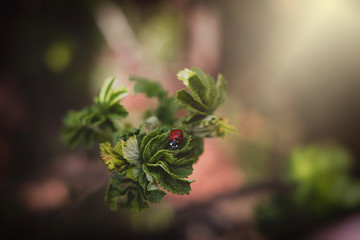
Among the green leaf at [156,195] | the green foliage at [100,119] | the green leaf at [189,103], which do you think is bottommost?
the green leaf at [156,195]

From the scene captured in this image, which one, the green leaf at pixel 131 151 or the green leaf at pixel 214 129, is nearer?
the green leaf at pixel 131 151

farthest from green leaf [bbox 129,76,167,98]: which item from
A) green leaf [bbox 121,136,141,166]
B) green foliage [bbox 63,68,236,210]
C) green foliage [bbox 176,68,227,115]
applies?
green leaf [bbox 121,136,141,166]

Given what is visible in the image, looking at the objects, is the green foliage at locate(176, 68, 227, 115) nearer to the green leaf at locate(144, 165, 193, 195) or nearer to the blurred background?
the green leaf at locate(144, 165, 193, 195)

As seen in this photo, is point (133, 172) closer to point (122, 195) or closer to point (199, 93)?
point (122, 195)

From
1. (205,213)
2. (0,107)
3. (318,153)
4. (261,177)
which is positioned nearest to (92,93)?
(0,107)

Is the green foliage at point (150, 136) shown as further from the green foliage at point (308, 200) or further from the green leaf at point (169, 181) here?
the green foliage at point (308, 200)

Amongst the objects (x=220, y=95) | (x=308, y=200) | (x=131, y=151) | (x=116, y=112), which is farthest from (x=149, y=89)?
(x=308, y=200)

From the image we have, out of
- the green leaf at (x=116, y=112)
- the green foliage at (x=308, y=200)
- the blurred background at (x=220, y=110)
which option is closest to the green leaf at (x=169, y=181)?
the green leaf at (x=116, y=112)

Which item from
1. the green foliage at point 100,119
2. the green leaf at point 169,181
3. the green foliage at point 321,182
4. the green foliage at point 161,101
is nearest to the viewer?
the green leaf at point 169,181
